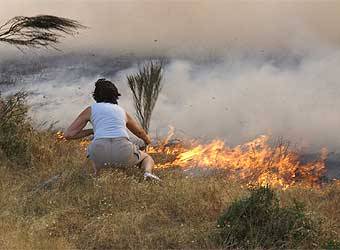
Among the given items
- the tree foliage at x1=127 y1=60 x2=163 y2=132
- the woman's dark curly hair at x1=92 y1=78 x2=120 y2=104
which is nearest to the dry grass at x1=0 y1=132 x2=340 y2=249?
the woman's dark curly hair at x1=92 y1=78 x2=120 y2=104

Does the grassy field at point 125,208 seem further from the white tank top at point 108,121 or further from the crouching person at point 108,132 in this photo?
the white tank top at point 108,121

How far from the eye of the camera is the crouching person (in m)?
7.55

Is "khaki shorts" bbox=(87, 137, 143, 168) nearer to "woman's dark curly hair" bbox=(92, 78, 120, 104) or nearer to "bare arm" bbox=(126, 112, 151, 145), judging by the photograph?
"bare arm" bbox=(126, 112, 151, 145)

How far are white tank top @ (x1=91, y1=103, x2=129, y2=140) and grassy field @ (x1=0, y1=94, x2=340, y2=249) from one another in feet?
1.52

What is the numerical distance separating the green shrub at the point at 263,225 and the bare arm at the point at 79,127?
261 centimetres

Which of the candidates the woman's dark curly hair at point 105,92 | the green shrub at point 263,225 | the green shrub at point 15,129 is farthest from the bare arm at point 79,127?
the green shrub at point 263,225

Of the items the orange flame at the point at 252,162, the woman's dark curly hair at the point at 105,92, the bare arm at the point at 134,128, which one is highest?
the woman's dark curly hair at the point at 105,92

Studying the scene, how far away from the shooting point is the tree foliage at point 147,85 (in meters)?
10.6

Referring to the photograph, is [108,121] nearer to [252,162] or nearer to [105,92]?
[105,92]

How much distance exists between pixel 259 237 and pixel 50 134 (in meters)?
5.70

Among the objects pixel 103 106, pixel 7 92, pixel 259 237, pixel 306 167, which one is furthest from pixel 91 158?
pixel 306 167

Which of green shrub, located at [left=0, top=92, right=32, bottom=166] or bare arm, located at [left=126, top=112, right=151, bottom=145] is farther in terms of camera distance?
green shrub, located at [left=0, top=92, right=32, bottom=166]

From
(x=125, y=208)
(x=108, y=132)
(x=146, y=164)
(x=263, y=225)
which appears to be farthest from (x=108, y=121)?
(x=263, y=225)

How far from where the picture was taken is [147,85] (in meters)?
10.6
